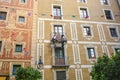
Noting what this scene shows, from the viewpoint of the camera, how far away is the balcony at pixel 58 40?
56.1 ft

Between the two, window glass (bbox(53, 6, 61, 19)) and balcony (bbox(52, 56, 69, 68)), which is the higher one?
window glass (bbox(53, 6, 61, 19))

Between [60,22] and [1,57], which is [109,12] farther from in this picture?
[1,57]

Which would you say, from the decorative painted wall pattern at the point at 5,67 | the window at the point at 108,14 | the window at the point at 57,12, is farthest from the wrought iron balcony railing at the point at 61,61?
the window at the point at 108,14

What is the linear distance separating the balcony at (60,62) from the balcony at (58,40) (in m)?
1.34

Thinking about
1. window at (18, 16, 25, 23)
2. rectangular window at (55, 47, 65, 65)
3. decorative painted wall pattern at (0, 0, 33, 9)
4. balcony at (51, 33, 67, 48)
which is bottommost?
rectangular window at (55, 47, 65, 65)

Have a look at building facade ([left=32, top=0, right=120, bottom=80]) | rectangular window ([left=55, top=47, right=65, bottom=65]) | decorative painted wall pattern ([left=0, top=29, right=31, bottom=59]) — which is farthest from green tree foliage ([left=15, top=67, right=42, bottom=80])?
rectangular window ([left=55, top=47, right=65, bottom=65])

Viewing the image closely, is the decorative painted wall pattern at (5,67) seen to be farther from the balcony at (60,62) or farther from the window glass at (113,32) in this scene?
the window glass at (113,32)

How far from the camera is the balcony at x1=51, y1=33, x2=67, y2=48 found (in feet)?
56.1

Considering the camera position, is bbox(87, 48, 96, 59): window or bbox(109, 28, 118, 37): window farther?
bbox(109, 28, 118, 37): window

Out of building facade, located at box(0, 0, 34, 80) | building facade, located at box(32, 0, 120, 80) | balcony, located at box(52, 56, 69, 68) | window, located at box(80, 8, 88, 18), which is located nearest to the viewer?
building facade, located at box(0, 0, 34, 80)

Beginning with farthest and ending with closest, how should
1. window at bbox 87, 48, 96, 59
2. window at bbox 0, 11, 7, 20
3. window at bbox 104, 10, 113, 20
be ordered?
window at bbox 104, 10, 113, 20, window at bbox 87, 48, 96, 59, window at bbox 0, 11, 7, 20

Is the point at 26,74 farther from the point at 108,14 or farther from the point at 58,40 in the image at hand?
the point at 108,14

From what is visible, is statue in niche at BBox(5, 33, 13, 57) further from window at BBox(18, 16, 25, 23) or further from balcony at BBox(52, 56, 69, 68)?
balcony at BBox(52, 56, 69, 68)

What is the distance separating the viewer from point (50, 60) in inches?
646
